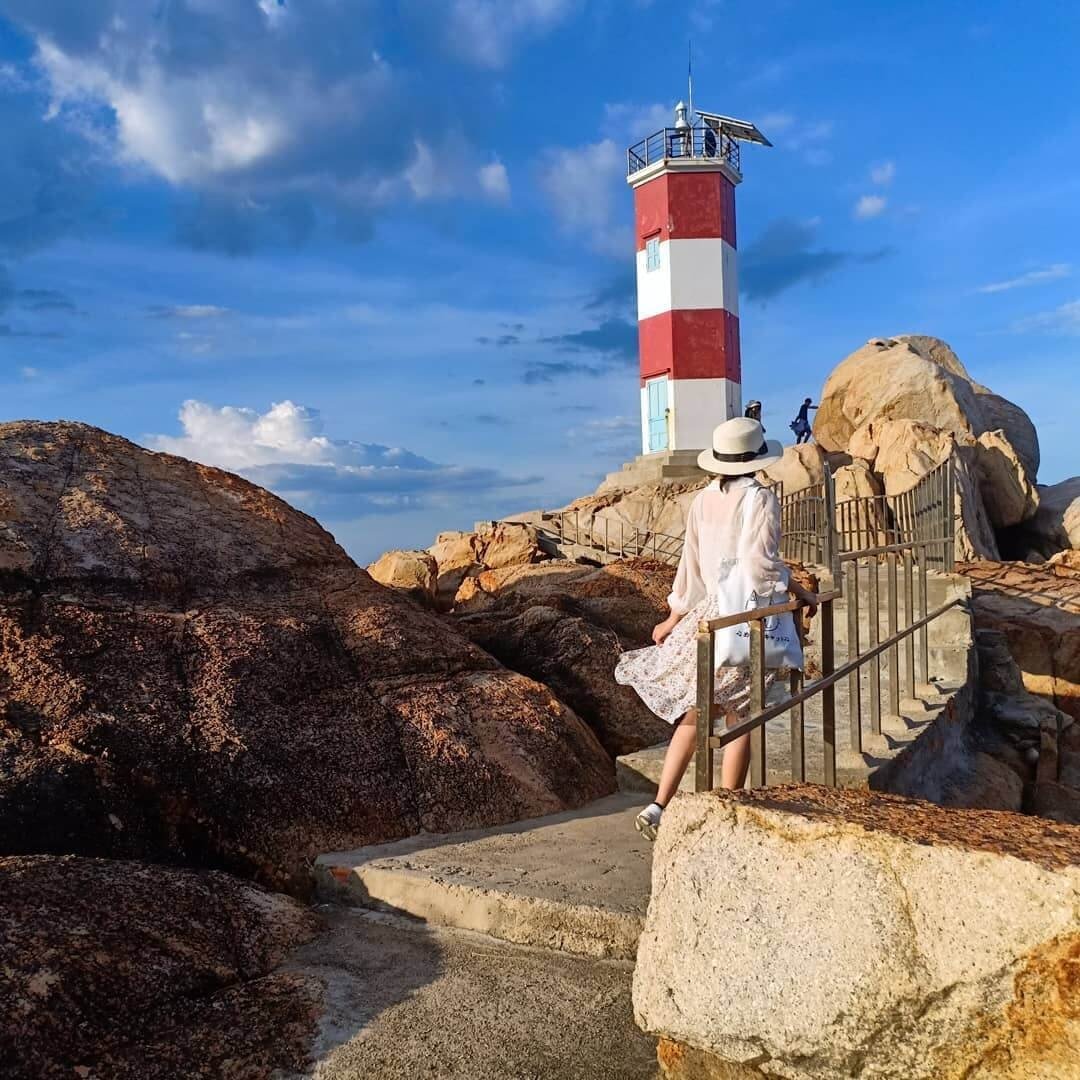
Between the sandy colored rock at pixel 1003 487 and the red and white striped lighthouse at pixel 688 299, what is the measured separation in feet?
25.1

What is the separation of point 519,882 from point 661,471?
2274 centimetres

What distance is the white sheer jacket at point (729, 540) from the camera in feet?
12.2

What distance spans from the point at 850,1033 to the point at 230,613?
3.40 metres

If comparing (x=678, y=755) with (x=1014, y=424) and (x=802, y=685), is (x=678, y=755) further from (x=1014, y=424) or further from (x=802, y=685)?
(x=1014, y=424)

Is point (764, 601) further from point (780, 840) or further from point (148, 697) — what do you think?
point (148, 697)

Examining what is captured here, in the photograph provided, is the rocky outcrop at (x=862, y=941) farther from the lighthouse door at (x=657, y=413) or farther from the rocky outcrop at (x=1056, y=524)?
the lighthouse door at (x=657, y=413)

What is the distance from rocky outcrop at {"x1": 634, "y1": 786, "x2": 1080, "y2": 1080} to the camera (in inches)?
78.0

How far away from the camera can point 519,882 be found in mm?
3510

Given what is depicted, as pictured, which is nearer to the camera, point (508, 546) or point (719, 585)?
point (719, 585)

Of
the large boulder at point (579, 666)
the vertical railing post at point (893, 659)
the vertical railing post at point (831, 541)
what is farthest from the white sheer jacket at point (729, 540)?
the vertical railing post at point (893, 659)

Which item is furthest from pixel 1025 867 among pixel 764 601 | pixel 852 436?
pixel 852 436

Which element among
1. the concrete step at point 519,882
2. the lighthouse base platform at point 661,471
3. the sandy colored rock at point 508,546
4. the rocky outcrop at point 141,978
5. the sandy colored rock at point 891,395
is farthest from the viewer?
the lighthouse base platform at point 661,471

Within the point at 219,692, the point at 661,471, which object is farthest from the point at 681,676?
the point at 661,471

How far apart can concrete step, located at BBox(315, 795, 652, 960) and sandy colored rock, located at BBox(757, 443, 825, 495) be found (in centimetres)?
1551
